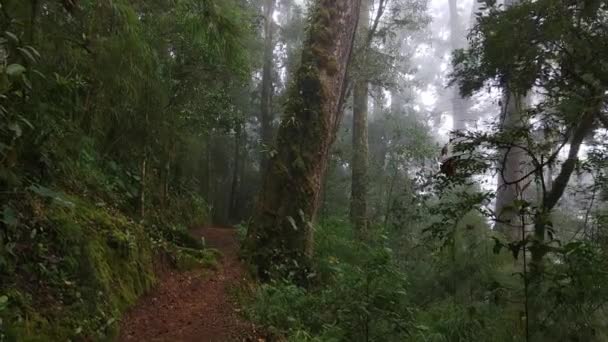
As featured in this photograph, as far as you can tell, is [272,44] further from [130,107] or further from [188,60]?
[130,107]

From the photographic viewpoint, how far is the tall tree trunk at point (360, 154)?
11.5 meters

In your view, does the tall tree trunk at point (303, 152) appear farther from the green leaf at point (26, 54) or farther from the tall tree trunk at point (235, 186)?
the tall tree trunk at point (235, 186)

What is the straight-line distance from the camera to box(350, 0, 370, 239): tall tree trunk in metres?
11.5

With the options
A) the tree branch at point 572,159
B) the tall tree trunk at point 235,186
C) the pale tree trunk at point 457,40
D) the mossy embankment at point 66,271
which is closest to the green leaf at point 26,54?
the mossy embankment at point 66,271

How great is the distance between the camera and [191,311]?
4.90 m

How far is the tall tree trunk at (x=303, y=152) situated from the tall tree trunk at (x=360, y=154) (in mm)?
3757

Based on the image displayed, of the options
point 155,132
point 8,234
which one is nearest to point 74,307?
point 8,234

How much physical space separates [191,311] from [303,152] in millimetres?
2790

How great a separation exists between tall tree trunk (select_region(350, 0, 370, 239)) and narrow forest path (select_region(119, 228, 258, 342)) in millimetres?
5035

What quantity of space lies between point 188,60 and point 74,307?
5.16 m

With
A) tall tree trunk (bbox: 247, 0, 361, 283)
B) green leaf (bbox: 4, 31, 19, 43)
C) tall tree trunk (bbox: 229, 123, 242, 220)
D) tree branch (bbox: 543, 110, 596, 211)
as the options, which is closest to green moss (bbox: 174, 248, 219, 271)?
tall tree trunk (bbox: 247, 0, 361, 283)

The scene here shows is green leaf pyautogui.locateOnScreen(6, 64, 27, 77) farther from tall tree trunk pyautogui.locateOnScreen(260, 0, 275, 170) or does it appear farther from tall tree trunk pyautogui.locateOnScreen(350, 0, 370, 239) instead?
tall tree trunk pyautogui.locateOnScreen(260, 0, 275, 170)

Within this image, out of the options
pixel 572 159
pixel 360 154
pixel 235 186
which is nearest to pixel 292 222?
pixel 572 159

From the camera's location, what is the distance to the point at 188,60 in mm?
7906
